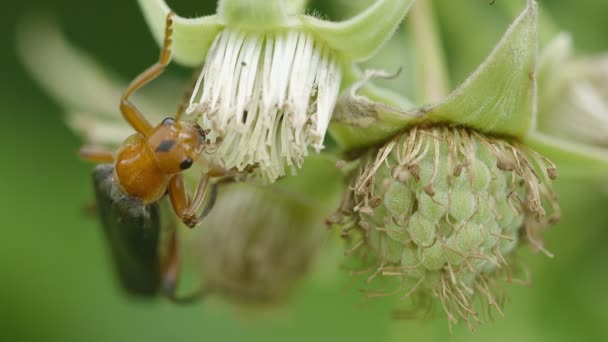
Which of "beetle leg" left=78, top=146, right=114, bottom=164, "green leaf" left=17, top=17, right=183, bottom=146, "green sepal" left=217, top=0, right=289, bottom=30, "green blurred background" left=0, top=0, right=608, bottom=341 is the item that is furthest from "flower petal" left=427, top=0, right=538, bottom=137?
"green blurred background" left=0, top=0, right=608, bottom=341

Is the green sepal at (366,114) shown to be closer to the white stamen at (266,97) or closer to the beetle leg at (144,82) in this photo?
the white stamen at (266,97)

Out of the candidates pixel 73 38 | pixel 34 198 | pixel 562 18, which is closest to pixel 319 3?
pixel 562 18

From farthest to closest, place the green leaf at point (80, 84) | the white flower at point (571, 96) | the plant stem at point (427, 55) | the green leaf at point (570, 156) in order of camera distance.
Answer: the green leaf at point (80, 84) → the white flower at point (571, 96) → the plant stem at point (427, 55) → the green leaf at point (570, 156)

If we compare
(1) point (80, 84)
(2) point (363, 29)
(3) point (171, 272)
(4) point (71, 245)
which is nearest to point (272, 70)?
(2) point (363, 29)

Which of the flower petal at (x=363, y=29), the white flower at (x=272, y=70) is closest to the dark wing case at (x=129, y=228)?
the white flower at (x=272, y=70)

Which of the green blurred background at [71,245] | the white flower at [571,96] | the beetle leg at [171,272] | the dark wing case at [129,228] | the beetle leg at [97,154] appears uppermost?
the white flower at [571,96]

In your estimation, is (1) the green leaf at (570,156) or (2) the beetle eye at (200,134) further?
(2) the beetle eye at (200,134)

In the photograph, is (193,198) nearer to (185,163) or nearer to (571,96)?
(185,163)
